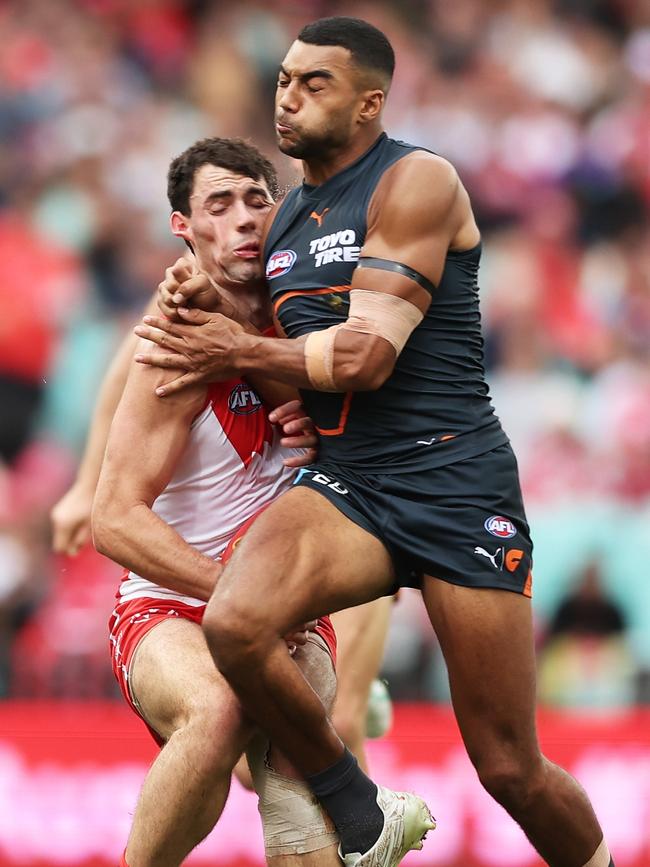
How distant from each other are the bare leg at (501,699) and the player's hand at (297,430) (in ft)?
2.08

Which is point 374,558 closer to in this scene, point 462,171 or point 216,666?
point 216,666

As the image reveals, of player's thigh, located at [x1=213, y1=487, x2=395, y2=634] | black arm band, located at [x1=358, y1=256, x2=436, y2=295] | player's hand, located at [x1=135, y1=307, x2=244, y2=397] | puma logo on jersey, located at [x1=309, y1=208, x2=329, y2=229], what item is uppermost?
puma logo on jersey, located at [x1=309, y1=208, x2=329, y2=229]

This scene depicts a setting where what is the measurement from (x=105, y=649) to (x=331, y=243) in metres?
4.84

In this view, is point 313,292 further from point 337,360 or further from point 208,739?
point 208,739

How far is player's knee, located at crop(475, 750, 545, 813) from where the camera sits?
481 cm

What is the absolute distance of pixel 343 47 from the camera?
4895mm

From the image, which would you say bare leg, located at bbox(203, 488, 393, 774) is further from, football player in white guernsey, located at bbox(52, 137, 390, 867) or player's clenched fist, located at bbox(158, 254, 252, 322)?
player's clenched fist, located at bbox(158, 254, 252, 322)

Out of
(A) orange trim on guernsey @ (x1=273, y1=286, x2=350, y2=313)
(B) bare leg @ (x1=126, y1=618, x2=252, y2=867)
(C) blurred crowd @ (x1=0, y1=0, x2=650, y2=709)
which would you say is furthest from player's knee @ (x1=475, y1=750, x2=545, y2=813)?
(C) blurred crowd @ (x1=0, y1=0, x2=650, y2=709)

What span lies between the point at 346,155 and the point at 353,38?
0.38 meters

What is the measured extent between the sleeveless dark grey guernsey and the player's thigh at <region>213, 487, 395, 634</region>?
294 millimetres

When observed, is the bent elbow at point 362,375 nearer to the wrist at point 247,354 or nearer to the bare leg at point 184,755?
the wrist at point 247,354

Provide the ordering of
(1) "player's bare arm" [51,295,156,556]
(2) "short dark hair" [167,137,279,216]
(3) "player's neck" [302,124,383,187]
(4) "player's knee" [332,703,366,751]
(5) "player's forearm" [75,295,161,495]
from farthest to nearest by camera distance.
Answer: (1) "player's bare arm" [51,295,156,556] → (5) "player's forearm" [75,295,161,495] → (4) "player's knee" [332,703,366,751] → (2) "short dark hair" [167,137,279,216] → (3) "player's neck" [302,124,383,187]

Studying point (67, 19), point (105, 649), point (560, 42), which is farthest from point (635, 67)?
point (105, 649)

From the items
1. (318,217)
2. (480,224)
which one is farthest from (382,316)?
(480,224)
